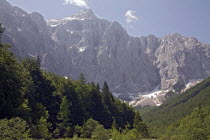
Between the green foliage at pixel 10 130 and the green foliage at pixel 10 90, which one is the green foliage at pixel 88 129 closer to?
the green foliage at pixel 10 90

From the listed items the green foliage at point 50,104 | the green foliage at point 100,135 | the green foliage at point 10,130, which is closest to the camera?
the green foliage at point 10,130

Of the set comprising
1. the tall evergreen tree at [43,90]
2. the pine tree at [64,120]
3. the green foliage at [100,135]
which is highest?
the tall evergreen tree at [43,90]

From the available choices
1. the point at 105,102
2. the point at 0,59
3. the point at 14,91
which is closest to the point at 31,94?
the point at 14,91

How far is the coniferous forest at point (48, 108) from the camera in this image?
41681mm

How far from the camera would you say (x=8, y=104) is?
4222 cm

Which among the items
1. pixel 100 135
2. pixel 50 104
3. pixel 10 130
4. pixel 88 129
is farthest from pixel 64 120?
pixel 10 130

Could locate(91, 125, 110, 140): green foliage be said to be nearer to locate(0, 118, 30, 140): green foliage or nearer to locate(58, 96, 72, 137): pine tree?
locate(58, 96, 72, 137): pine tree

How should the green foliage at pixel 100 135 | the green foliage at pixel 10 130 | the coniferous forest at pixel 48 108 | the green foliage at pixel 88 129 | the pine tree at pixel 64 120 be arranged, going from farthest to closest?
1. the pine tree at pixel 64 120
2. the green foliage at pixel 88 129
3. the green foliage at pixel 100 135
4. the coniferous forest at pixel 48 108
5. the green foliage at pixel 10 130

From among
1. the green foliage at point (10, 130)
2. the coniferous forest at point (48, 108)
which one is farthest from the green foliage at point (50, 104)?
the green foliage at point (10, 130)

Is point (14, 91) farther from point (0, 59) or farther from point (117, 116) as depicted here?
point (117, 116)

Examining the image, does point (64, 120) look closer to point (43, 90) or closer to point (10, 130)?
point (43, 90)

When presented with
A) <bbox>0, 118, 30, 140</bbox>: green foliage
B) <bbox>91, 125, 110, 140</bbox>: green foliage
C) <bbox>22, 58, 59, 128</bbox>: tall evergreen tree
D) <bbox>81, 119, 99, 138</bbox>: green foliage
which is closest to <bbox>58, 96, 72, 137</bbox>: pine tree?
<bbox>22, 58, 59, 128</bbox>: tall evergreen tree

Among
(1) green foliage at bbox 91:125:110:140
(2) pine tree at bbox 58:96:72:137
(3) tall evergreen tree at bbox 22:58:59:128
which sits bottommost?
(1) green foliage at bbox 91:125:110:140

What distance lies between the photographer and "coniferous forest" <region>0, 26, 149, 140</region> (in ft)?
137
